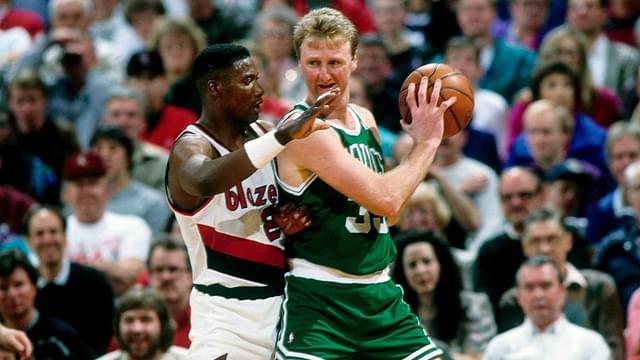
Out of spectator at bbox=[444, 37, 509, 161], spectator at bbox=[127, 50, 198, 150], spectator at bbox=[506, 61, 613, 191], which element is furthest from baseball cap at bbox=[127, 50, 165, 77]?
spectator at bbox=[506, 61, 613, 191]

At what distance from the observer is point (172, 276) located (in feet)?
34.1

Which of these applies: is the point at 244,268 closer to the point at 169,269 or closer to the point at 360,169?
the point at 360,169

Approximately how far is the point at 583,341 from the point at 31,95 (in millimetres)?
5533

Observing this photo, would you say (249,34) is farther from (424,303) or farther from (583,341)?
(583,341)

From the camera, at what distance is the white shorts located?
6434 mm

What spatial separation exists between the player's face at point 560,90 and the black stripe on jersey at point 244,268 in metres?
6.26

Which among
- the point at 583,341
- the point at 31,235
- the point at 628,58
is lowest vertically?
the point at 583,341

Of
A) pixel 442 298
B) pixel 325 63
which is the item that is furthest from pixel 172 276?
pixel 325 63

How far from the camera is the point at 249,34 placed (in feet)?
47.8

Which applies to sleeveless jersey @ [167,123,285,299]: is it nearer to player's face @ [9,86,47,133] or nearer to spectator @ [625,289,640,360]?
spectator @ [625,289,640,360]

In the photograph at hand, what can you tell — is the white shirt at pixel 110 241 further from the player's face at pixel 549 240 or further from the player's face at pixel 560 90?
the player's face at pixel 560 90

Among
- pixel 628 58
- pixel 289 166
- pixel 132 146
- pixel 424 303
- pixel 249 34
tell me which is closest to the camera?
pixel 289 166

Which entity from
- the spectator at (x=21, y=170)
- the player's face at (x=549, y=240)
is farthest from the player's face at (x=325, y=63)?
the spectator at (x=21, y=170)

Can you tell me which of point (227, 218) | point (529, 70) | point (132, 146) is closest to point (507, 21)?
point (529, 70)
